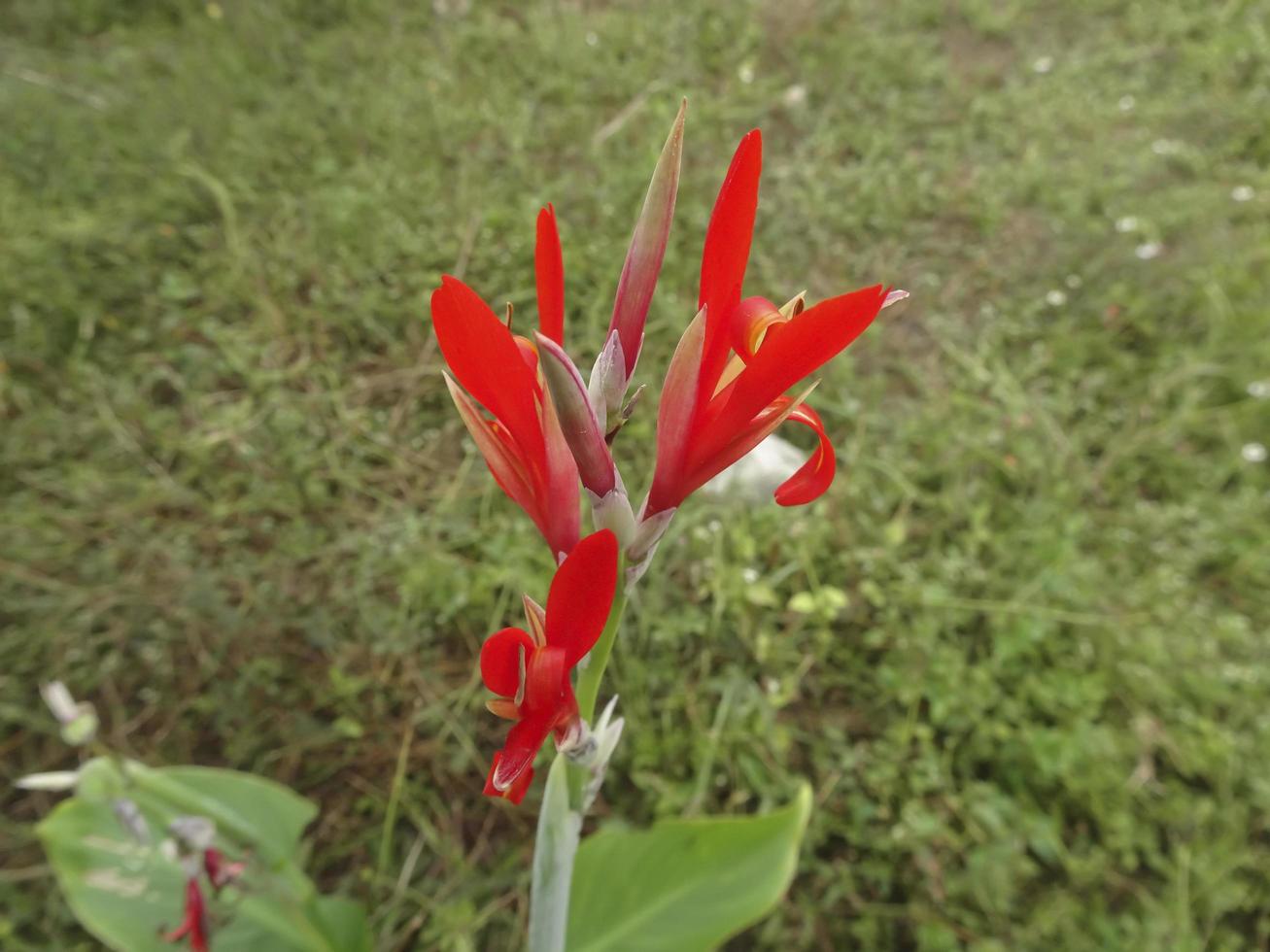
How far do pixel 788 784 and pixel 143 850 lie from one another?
2.76ft

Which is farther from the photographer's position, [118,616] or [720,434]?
[118,616]

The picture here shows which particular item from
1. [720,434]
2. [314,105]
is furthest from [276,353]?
[720,434]

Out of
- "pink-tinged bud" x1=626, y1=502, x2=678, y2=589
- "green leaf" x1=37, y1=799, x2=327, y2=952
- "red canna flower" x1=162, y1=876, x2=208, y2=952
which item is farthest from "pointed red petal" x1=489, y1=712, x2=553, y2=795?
"green leaf" x1=37, y1=799, x2=327, y2=952

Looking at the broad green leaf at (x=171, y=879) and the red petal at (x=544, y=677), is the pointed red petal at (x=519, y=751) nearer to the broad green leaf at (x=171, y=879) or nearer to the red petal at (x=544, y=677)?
the red petal at (x=544, y=677)

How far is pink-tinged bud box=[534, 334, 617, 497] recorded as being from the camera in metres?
0.40

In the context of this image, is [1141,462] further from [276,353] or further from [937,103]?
[276,353]

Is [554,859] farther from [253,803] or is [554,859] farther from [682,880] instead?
[253,803]

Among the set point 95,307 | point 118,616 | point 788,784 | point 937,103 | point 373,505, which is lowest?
point 788,784

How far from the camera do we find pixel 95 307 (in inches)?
67.6

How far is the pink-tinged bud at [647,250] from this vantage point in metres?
0.42

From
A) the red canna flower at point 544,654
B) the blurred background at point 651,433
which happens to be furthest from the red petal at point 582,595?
the blurred background at point 651,433

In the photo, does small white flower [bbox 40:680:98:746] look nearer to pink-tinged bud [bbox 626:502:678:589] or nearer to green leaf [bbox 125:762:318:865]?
green leaf [bbox 125:762:318:865]

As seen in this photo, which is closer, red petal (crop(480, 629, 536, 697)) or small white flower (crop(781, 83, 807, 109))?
red petal (crop(480, 629, 536, 697))

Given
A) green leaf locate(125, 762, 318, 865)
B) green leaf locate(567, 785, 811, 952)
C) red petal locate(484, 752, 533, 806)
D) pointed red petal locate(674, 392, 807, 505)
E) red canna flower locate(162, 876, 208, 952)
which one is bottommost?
green leaf locate(567, 785, 811, 952)
